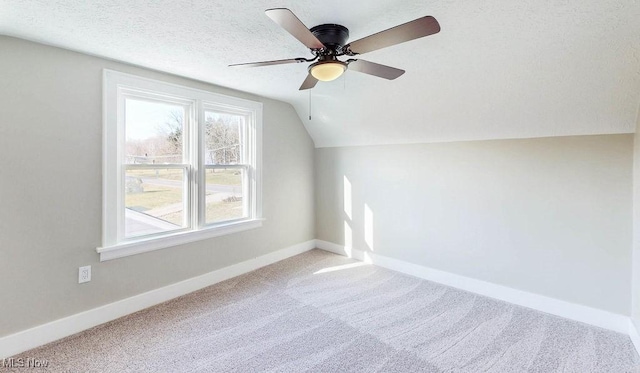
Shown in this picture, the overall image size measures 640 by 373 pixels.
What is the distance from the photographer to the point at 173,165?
3035mm

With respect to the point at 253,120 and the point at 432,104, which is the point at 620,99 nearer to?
the point at 432,104

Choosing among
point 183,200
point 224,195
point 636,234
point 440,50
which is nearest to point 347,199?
point 224,195

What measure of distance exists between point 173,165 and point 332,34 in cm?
215

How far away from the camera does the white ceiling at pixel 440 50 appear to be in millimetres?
1686

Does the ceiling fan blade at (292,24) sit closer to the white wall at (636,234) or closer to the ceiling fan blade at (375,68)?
the ceiling fan blade at (375,68)

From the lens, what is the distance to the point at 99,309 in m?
2.49

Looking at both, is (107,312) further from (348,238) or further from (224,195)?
(348,238)

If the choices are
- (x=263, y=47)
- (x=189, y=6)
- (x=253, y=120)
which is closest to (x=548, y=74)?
(x=263, y=47)

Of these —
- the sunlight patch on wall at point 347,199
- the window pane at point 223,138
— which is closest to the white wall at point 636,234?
the sunlight patch on wall at point 347,199

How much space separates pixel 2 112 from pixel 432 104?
3.54 metres

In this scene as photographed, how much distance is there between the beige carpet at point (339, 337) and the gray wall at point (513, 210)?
Result: 39 cm

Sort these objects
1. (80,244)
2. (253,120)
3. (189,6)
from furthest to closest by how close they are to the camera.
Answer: (253,120), (80,244), (189,6)

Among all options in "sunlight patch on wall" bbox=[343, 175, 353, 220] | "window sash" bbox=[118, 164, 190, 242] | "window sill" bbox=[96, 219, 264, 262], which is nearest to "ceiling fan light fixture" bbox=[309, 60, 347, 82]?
"window sash" bbox=[118, 164, 190, 242]

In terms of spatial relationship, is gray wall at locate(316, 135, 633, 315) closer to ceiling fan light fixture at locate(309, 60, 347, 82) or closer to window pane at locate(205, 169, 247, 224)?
window pane at locate(205, 169, 247, 224)
